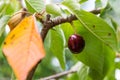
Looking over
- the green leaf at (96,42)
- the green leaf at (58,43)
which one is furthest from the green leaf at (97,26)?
the green leaf at (58,43)

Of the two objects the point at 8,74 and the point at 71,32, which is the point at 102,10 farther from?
the point at 8,74

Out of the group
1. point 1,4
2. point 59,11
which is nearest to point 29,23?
point 59,11

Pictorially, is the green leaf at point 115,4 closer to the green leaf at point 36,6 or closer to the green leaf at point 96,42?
the green leaf at point 96,42

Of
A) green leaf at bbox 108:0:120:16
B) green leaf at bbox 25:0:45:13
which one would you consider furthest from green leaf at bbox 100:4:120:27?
green leaf at bbox 25:0:45:13

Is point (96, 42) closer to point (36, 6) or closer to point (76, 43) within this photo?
point (76, 43)

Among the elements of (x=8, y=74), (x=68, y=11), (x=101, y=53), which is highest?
(x=68, y=11)

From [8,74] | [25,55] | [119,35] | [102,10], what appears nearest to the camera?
[25,55]

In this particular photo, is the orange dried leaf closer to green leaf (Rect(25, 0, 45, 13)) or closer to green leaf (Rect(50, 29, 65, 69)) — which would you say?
green leaf (Rect(25, 0, 45, 13))
